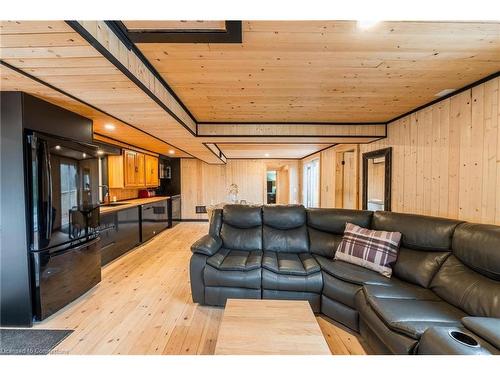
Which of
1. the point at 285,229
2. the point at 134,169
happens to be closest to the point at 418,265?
the point at 285,229

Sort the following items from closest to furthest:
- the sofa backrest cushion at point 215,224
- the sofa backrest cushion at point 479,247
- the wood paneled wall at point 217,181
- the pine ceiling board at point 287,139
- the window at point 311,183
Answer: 1. the sofa backrest cushion at point 479,247
2. the sofa backrest cushion at point 215,224
3. the pine ceiling board at point 287,139
4. the window at point 311,183
5. the wood paneled wall at point 217,181

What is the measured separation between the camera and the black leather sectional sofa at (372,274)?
1442 millimetres

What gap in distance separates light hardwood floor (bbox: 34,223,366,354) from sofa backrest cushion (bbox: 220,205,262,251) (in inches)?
31.8

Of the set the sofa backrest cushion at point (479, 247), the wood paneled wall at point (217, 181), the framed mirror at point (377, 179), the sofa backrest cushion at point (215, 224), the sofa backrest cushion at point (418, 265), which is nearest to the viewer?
the sofa backrest cushion at point (479, 247)

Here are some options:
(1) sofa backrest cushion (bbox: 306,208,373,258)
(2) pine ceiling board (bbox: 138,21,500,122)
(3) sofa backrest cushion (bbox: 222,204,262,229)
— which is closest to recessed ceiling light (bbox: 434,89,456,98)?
(2) pine ceiling board (bbox: 138,21,500,122)

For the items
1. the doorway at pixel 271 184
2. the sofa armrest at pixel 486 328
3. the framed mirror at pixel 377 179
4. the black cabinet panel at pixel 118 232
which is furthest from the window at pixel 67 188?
the doorway at pixel 271 184

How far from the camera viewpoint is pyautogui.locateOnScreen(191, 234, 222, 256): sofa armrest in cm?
261

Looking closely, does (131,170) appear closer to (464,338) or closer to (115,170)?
(115,170)

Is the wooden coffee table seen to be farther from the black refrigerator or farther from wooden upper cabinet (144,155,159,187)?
wooden upper cabinet (144,155,159,187)

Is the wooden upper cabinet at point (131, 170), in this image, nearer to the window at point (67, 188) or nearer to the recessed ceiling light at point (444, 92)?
the window at point (67, 188)

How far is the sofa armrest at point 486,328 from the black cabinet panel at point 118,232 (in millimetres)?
4276

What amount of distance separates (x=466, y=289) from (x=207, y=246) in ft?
7.60

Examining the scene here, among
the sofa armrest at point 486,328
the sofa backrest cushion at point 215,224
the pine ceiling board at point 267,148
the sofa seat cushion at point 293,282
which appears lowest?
the sofa seat cushion at point 293,282

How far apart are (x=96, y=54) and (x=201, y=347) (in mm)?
2237
